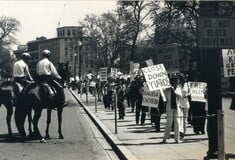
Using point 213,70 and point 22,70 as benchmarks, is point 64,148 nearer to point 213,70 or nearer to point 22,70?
point 22,70

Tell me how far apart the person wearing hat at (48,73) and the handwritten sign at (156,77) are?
104 inches

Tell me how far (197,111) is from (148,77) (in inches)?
111

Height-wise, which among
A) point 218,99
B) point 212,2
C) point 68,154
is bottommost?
point 68,154

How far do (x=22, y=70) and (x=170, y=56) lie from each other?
15.5ft

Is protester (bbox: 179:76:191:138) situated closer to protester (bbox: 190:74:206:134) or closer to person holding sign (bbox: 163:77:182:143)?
protester (bbox: 190:74:206:134)

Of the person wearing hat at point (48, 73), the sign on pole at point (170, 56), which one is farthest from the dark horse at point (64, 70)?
the sign on pole at point (170, 56)

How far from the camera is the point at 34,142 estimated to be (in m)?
15.6

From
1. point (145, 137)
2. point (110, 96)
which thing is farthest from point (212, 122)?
point (110, 96)

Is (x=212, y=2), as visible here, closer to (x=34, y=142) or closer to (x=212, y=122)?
(x=212, y=122)

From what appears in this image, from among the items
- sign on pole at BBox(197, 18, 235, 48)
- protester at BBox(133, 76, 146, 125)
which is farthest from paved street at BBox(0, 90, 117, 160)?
sign on pole at BBox(197, 18, 235, 48)

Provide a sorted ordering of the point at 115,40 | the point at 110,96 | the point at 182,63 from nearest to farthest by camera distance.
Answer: the point at 110,96
the point at 182,63
the point at 115,40

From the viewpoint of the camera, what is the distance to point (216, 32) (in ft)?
34.6

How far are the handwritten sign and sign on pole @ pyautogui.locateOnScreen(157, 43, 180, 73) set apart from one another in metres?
0.36

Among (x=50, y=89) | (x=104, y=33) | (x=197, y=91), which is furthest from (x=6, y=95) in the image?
(x=104, y=33)
